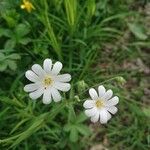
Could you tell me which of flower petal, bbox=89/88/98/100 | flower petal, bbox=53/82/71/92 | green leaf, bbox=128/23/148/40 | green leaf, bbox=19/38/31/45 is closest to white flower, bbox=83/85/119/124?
flower petal, bbox=89/88/98/100

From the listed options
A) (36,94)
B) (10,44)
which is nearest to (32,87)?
(36,94)

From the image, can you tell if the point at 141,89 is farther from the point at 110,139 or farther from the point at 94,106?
the point at 94,106

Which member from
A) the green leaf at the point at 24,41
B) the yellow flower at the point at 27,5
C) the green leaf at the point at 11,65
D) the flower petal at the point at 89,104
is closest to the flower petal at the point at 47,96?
the flower petal at the point at 89,104

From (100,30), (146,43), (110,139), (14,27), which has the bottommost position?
(110,139)

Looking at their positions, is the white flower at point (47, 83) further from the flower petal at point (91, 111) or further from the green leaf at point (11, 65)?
the green leaf at point (11, 65)

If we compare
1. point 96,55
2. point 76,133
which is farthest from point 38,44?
point 76,133

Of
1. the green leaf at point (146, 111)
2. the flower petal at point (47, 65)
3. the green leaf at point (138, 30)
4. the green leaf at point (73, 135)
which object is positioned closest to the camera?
the flower petal at point (47, 65)

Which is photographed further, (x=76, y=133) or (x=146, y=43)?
(x=146, y=43)

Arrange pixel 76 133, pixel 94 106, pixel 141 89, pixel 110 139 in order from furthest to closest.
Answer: pixel 141 89
pixel 110 139
pixel 76 133
pixel 94 106
